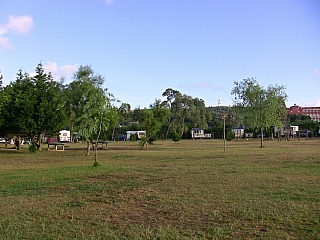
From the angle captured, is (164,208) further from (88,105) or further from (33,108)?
(33,108)

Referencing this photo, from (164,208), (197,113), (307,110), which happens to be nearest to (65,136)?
(197,113)

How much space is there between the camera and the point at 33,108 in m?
29.5

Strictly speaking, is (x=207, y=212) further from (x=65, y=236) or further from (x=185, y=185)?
(x=185, y=185)

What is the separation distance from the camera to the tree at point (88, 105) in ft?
65.3

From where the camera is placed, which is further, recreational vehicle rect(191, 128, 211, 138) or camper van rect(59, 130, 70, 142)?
recreational vehicle rect(191, 128, 211, 138)

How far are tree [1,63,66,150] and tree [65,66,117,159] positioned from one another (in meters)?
1.43

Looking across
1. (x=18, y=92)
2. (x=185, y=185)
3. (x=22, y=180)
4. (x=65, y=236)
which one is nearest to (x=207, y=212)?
(x=65, y=236)

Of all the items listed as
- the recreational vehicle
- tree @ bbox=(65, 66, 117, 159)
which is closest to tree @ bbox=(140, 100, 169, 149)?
tree @ bbox=(65, 66, 117, 159)

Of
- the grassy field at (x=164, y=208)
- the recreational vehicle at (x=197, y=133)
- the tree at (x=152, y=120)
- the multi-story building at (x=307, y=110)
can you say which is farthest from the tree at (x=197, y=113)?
the multi-story building at (x=307, y=110)

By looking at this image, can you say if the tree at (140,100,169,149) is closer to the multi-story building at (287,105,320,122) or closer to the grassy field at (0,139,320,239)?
the grassy field at (0,139,320,239)

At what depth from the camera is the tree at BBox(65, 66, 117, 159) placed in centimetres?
1989

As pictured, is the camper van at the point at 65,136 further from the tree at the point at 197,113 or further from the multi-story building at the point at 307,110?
the multi-story building at the point at 307,110

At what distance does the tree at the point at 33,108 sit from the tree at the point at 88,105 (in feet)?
4.68

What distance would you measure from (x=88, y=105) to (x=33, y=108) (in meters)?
12.0
